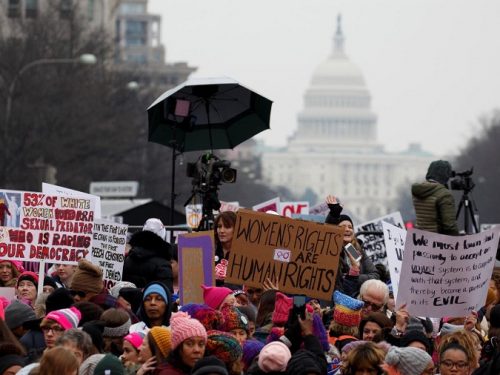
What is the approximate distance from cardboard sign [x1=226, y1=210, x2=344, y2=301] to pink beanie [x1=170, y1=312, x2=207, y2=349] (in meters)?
1.81

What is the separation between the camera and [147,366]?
11.8m

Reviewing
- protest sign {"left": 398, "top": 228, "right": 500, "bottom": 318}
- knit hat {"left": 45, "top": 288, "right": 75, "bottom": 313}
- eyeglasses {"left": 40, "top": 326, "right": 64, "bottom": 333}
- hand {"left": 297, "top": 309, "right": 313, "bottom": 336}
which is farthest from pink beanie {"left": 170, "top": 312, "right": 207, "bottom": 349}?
knit hat {"left": 45, "top": 288, "right": 75, "bottom": 313}

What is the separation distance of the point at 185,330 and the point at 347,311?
271 cm

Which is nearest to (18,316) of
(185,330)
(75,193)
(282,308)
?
(282,308)

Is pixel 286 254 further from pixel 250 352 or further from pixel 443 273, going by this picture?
pixel 250 352

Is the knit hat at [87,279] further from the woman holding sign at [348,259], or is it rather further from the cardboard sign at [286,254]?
the woman holding sign at [348,259]

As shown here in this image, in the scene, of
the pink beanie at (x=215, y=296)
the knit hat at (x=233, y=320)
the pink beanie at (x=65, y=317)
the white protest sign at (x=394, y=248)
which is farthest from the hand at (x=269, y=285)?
the white protest sign at (x=394, y=248)

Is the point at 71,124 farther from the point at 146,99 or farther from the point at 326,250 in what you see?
the point at 326,250

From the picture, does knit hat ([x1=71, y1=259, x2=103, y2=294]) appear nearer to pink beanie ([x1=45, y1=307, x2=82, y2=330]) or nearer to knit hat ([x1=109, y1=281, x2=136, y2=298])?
knit hat ([x1=109, y1=281, x2=136, y2=298])

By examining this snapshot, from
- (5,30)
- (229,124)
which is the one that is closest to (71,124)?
(5,30)

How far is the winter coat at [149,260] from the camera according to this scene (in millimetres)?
16344

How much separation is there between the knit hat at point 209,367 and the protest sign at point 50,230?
18.6 feet

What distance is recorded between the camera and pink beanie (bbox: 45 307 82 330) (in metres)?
13.1

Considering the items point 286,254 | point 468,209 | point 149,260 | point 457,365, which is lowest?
point 457,365
